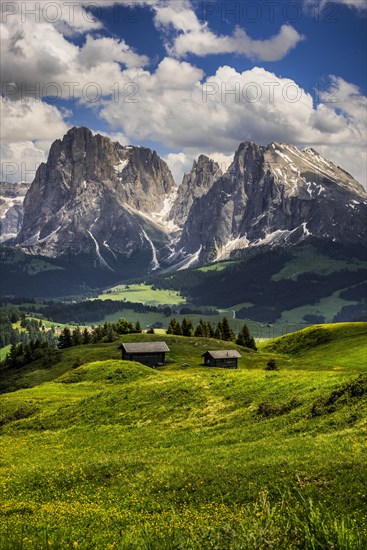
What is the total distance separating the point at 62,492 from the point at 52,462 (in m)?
11.7

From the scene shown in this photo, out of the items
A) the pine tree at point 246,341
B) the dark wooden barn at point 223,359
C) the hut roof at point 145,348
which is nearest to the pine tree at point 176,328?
the pine tree at point 246,341

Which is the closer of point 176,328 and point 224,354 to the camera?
point 224,354

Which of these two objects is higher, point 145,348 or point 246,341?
point 145,348

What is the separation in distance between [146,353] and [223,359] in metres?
20.9

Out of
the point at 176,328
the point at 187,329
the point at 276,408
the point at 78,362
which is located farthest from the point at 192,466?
the point at 176,328

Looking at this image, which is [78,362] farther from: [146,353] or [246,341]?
[246,341]

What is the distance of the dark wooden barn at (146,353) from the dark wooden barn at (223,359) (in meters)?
11.9

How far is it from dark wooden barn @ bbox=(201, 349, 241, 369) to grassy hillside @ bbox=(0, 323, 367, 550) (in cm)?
5708

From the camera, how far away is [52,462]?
132 ft

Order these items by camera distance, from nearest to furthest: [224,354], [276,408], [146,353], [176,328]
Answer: [276,408], [146,353], [224,354], [176,328]

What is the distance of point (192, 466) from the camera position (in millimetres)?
31094

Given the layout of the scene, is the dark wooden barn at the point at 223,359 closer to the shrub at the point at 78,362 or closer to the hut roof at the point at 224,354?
the hut roof at the point at 224,354

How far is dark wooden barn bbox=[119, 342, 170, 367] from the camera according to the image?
13012 cm

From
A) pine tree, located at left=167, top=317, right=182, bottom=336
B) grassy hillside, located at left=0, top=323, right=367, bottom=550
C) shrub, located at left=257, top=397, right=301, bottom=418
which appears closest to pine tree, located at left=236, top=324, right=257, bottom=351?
pine tree, located at left=167, top=317, right=182, bottom=336
